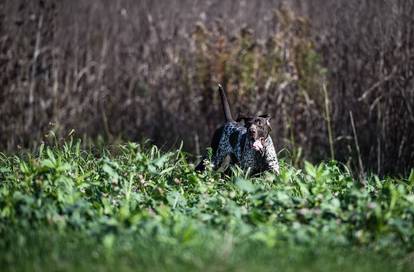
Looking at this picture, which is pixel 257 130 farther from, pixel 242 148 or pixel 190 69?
pixel 190 69

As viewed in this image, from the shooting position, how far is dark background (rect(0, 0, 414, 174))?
28.0 feet

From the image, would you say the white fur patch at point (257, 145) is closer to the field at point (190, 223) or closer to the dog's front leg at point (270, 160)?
the dog's front leg at point (270, 160)

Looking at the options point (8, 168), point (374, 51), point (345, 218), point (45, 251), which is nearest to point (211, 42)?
point (374, 51)

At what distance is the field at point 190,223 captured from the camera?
355 cm

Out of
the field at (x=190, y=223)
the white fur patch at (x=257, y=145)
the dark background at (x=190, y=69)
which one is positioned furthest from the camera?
the dark background at (x=190, y=69)

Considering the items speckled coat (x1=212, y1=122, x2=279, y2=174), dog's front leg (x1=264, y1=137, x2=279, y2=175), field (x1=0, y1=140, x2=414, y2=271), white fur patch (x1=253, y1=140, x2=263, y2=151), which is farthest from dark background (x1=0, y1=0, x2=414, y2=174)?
field (x1=0, y1=140, x2=414, y2=271)

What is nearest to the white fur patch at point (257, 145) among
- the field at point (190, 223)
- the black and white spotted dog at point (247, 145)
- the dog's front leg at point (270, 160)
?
the black and white spotted dog at point (247, 145)

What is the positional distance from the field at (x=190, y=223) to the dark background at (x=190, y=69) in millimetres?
3232

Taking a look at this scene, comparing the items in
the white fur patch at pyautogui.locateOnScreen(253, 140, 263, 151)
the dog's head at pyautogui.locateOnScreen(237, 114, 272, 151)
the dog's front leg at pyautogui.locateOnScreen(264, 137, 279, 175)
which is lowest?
the dog's front leg at pyautogui.locateOnScreen(264, 137, 279, 175)

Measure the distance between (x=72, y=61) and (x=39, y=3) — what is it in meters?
0.85

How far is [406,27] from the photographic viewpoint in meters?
7.84

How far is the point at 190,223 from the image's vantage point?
3.96m

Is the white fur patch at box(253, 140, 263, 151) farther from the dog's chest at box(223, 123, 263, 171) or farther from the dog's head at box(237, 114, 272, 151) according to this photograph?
the dog's chest at box(223, 123, 263, 171)

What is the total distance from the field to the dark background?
10.6ft
